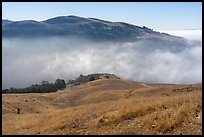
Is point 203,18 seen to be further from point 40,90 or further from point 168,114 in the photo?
point 40,90

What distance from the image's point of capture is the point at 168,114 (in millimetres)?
20859

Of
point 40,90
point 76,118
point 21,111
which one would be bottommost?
point 40,90

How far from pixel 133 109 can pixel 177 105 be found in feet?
10.2

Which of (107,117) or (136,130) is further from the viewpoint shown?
(107,117)

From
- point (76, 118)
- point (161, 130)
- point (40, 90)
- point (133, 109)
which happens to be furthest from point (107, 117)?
point (40, 90)

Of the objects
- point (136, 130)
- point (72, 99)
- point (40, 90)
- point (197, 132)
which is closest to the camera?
point (197, 132)

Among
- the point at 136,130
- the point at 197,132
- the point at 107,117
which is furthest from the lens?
the point at 107,117

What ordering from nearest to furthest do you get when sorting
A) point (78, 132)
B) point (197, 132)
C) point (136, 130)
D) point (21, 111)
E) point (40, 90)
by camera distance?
point (197, 132) → point (136, 130) → point (78, 132) → point (21, 111) → point (40, 90)

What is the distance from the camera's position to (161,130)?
18.6 metres

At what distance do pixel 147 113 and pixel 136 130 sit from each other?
3.65 m

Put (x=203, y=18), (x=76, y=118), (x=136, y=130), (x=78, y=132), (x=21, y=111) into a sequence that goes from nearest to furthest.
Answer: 1. (x=203, y=18)
2. (x=136, y=130)
3. (x=78, y=132)
4. (x=76, y=118)
5. (x=21, y=111)

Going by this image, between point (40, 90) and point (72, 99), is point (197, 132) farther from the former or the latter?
point (40, 90)

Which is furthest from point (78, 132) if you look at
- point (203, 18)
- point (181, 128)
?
point (203, 18)

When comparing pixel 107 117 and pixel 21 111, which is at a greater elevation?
pixel 107 117
